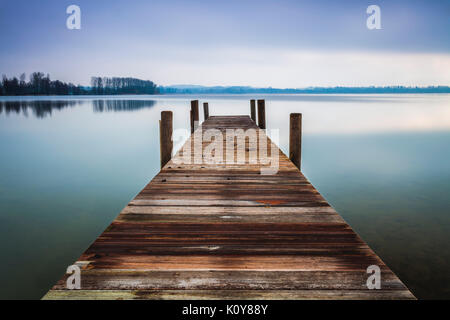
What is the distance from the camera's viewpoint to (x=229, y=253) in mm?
2334

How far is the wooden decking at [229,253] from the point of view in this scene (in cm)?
188

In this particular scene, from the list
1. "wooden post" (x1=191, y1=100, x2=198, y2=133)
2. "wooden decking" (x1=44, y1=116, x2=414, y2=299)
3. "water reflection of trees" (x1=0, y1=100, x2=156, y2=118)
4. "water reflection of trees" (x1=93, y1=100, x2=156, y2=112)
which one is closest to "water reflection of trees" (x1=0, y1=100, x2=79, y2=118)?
"water reflection of trees" (x1=0, y1=100, x2=156, y2=118)

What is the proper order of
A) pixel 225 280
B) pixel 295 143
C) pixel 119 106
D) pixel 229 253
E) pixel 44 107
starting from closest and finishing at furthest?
1. pixel 225 280
2. pixel 229 253
3. pixel 295 143
4. pixel 44 107
5. pixel 119 106

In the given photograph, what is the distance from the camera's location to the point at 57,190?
331 inches

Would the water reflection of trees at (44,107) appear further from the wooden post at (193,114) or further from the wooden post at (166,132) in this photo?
the wooden post at (166,132)

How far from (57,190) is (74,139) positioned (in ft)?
36.7

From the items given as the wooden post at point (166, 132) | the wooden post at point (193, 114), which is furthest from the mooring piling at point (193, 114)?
the wooden post at point (166, 132)

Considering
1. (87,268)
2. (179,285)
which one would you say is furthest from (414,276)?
(87,268)

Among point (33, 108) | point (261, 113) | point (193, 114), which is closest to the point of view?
point (193, 114)

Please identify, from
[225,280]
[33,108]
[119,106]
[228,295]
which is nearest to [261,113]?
[225,280]

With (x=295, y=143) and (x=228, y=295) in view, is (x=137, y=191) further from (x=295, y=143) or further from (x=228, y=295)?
(x=228, y=295)

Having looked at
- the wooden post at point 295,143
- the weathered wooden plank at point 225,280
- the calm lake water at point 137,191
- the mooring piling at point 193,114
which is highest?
the mooring piling at point 193,114

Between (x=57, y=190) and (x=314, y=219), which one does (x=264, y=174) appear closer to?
(x=314, y=219)

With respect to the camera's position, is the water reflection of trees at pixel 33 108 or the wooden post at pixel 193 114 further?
the water reflection of trees at pixel 33 108
